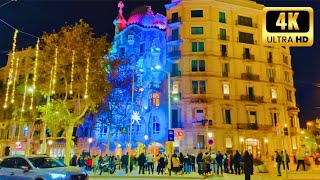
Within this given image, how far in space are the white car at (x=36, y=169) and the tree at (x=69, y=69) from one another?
41.8 ft

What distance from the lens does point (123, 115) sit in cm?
4344

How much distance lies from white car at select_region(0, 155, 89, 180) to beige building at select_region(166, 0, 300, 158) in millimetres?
31971

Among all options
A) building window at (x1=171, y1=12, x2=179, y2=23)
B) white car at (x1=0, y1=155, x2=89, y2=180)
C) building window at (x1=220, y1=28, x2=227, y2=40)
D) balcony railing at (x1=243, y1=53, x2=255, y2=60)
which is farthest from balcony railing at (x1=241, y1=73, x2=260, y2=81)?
white car at (x1=0, y1=155, x2=89, y2=180)

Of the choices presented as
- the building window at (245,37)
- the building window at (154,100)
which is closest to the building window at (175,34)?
the building window at (154,100)

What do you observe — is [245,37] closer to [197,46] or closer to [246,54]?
[246,54]

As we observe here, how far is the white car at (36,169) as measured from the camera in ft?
40.7

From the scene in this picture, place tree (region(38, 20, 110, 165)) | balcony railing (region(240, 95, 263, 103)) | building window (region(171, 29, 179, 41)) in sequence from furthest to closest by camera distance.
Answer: building window (region(171, 29, 179, 41)) < balcony railing (region(240, 95, 263, 103)) < tree (region(38, 20, 110, 165))

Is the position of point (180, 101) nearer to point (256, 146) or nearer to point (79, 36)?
point (256, 146)

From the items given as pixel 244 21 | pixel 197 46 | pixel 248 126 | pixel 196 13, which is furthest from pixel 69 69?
pixel 244 21

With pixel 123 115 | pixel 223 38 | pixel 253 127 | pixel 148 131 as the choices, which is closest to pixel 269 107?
pixel 253 127

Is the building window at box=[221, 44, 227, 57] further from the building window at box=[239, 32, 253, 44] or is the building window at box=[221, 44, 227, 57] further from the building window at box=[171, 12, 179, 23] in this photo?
the building window at box=[171, 12, 179, 23]

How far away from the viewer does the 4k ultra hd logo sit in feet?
18.1

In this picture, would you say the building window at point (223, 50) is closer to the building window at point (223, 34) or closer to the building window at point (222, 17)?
the building window at point (223, 34)

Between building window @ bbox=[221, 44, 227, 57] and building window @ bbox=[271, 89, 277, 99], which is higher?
building window @ bbox=[221, 44, 227, 57]
